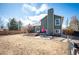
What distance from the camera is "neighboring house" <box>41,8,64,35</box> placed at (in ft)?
7.11

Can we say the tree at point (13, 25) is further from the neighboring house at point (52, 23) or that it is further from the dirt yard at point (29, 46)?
the neighboring house at point (52, 23)

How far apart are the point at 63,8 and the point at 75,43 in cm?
47

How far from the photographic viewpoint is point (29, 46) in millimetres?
2160

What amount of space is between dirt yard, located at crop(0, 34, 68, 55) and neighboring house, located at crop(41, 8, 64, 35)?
0.12 m

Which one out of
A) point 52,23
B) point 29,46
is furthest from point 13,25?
point 52,23

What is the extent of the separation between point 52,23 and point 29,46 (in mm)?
418

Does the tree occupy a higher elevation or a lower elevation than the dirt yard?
higher

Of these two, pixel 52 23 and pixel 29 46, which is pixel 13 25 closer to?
pixel 29 46

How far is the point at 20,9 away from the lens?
216cm

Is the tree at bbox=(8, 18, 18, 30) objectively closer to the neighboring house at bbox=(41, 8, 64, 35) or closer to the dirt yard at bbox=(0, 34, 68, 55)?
the dirt yard at bbox=(0, 34, 68, 55)

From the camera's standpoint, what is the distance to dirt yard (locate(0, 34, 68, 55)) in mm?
2133

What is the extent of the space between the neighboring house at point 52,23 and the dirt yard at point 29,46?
0.12m

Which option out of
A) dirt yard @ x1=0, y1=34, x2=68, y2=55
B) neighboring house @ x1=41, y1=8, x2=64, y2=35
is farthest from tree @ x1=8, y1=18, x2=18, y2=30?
neighboring house @ x1=41, y1=8, x2=64, y2=35
